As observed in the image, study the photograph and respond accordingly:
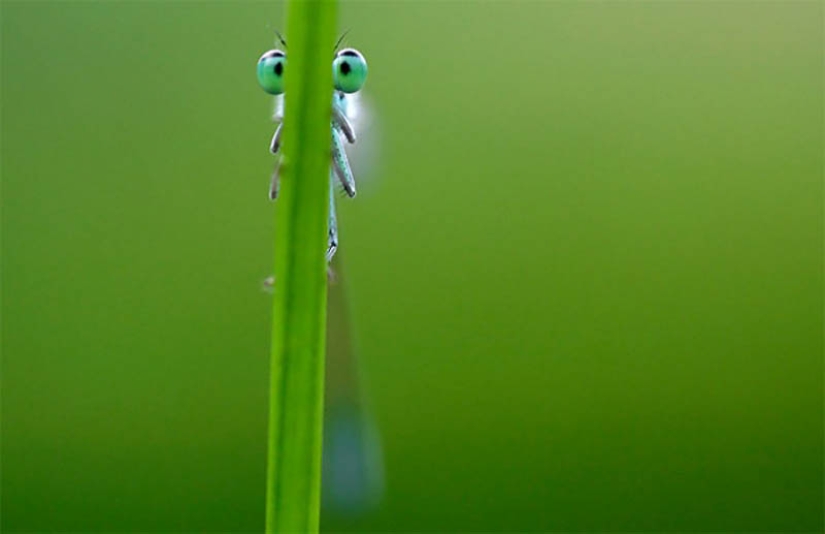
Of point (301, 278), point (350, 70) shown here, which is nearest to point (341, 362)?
point (350, 70)

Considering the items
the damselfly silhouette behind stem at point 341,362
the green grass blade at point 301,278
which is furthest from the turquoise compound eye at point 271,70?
the green grass blade at point 301,278

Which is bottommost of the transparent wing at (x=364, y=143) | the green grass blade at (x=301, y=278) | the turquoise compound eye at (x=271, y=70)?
the green grass blade at (x=301, y=278)

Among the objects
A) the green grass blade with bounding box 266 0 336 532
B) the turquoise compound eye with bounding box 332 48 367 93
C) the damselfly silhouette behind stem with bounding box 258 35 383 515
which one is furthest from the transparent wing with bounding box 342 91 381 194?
the green grass blade with bounding box 266 0 336 532

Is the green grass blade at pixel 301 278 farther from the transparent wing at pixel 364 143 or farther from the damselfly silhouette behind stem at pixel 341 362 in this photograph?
the transparent wing at pixel 364 143

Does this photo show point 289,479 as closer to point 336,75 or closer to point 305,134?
point 305,134

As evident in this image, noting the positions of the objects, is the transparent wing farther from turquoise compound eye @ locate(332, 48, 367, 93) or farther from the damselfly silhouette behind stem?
turquoise compound eye @ locate(332, 48, 367, 93)
